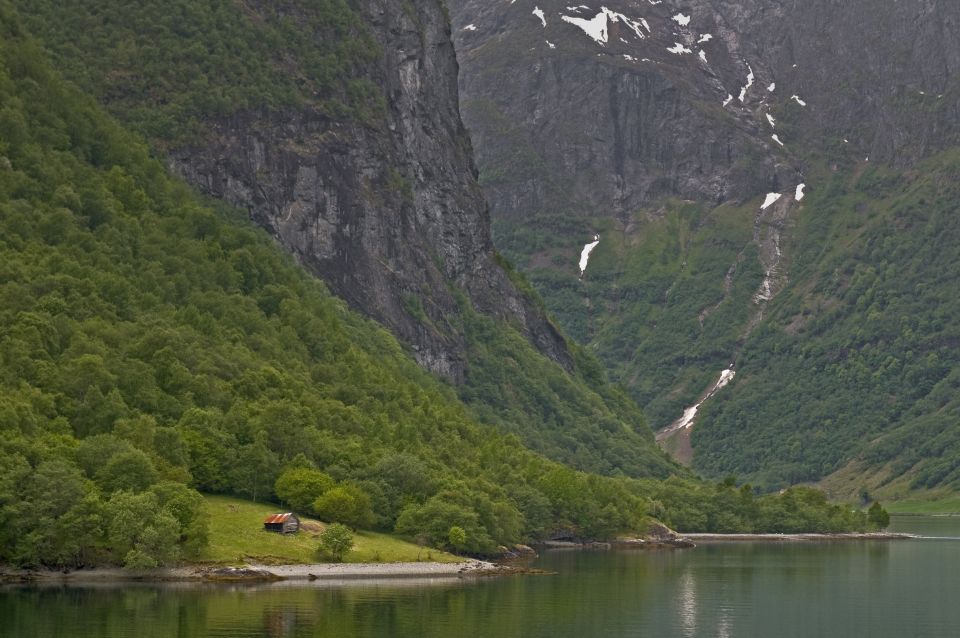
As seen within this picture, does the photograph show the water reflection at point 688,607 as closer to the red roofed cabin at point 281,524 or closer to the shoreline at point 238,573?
the shoreline at point 238,573

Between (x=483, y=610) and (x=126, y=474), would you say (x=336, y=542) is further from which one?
(x=483, y=610)

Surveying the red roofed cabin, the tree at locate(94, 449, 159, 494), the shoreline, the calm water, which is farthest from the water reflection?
the tree at locate(94, 449, 159, 494)

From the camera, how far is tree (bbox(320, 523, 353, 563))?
183 metres

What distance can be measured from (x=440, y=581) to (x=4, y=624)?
214 feet

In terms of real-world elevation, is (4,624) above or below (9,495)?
below

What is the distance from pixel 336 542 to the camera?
183375 mm

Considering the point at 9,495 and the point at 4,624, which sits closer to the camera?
the point at 4,624

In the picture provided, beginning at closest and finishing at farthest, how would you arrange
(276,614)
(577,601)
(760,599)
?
(276,614)
(577,601)
(760,599)

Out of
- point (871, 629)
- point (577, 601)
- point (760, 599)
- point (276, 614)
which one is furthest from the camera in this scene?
point (760, 599)

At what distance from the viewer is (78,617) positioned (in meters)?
133

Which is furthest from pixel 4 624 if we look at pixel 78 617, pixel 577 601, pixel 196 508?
pixel 577 601

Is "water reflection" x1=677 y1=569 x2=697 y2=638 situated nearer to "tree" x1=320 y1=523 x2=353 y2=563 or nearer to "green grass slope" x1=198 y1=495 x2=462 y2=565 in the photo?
"green grass slope" x1=198 y1=495 x2=462 y2=565

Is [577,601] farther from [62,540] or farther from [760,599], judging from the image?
[62,540]

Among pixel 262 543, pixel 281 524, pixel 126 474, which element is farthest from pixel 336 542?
pixel 126 474
